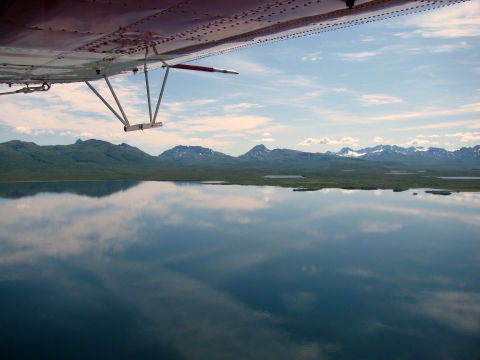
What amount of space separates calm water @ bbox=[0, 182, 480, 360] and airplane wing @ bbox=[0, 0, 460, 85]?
48.4 ft

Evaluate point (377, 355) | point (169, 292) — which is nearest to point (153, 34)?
point (377, 355)

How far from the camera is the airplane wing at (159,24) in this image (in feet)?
22.7

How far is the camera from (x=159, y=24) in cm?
817

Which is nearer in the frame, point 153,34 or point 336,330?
point 153,34

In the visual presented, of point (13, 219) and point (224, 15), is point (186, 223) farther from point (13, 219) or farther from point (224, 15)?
point (224, 15)

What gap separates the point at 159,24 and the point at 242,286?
22.0m

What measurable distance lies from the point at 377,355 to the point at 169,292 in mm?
14562

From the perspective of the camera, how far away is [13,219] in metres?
52.2

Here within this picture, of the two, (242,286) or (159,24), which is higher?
(159,24)

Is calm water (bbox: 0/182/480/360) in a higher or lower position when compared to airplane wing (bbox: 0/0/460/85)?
lower

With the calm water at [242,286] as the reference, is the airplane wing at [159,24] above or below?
above

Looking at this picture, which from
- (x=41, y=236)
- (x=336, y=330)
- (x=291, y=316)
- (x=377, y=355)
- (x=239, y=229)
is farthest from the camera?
(x=239, y=229)

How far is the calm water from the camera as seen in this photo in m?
19.2

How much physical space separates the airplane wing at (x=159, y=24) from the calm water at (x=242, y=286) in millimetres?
14756
